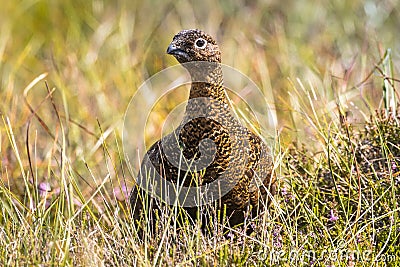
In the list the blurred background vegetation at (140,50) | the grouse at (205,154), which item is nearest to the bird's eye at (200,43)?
the grouse at (205,154)

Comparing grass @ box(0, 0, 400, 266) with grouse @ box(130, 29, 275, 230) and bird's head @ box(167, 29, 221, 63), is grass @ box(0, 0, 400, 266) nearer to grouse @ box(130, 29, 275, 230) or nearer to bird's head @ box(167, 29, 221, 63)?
grouse @ box(130, 29, 275, 230)

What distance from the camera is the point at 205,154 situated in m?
2.94

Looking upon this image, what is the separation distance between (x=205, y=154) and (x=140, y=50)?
3.27 metres

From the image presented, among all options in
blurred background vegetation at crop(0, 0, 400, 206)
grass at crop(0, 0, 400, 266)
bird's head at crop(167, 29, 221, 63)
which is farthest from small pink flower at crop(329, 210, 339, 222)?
blurred background vegetation at crop(0, 0, 400, 206)

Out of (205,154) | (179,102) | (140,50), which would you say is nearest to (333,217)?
(205,154)

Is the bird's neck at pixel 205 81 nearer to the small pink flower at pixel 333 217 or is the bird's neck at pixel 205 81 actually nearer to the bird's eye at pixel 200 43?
the bird's eye at pixel 200 43

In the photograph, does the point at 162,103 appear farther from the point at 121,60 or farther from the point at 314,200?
the point at 314,200

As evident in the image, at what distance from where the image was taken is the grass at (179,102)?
2.71m

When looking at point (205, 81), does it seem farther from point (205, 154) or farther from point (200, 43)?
Answer: point (205, 154)

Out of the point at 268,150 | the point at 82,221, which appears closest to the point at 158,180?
the point at 82,221

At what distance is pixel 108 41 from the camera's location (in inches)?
241

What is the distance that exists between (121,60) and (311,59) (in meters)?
1.39

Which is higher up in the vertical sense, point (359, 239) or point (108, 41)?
point (108, 41)

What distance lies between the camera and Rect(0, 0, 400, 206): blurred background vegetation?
15.7 feet
